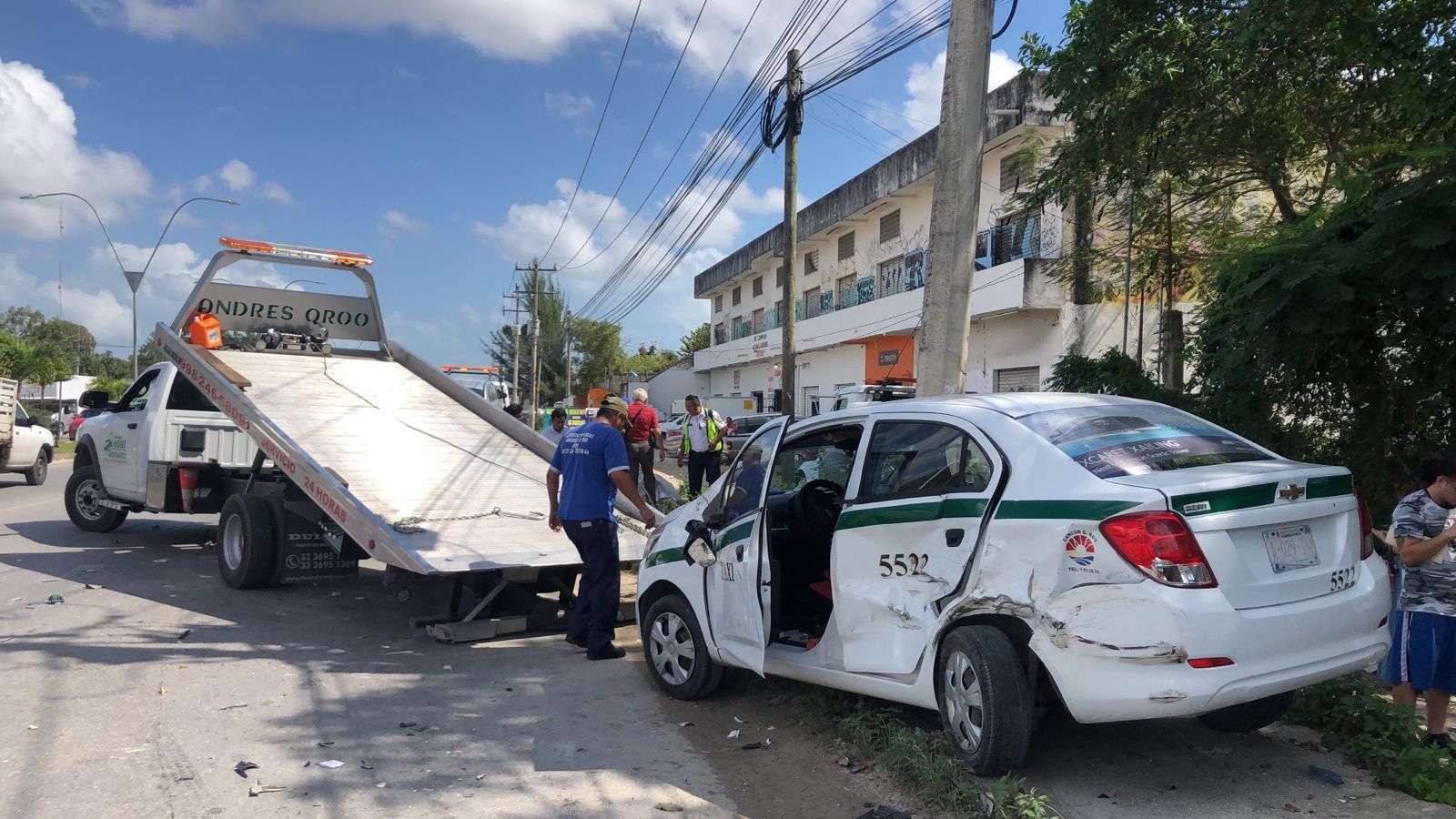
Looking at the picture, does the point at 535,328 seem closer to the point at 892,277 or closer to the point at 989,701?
the point at 892,277

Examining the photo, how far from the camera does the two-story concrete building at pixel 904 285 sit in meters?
21.7

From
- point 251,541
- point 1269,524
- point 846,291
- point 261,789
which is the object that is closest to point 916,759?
point 1269,524

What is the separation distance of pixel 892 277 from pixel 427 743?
26.5 meters

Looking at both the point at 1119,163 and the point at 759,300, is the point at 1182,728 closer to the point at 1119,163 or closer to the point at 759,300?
the point at 1119,163

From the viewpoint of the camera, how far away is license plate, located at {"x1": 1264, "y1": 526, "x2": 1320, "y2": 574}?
3791 millimetres

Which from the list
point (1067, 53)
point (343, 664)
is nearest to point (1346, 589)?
point (343, 664)

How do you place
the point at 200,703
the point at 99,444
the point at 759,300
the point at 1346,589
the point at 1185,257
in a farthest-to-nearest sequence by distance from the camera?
1. the point at 759,300
2. the point at 1185,257
3. the point at 99,444
4. the point at 200,703
5. the point at 1346,589

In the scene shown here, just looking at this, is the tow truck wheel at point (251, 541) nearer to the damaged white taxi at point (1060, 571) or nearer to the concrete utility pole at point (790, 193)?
the damaged white taxi at point (1060, 571)

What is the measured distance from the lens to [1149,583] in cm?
357

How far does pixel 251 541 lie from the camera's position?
8.37 metres

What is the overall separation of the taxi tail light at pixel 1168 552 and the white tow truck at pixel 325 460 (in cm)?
442

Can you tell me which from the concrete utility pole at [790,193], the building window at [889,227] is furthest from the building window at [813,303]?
the concrete utility pole at [790,193]

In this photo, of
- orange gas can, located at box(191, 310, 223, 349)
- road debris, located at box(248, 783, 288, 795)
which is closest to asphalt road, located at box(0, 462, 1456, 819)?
road debris, located at box(248, 783, 288, 795)

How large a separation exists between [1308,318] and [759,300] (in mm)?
37734
